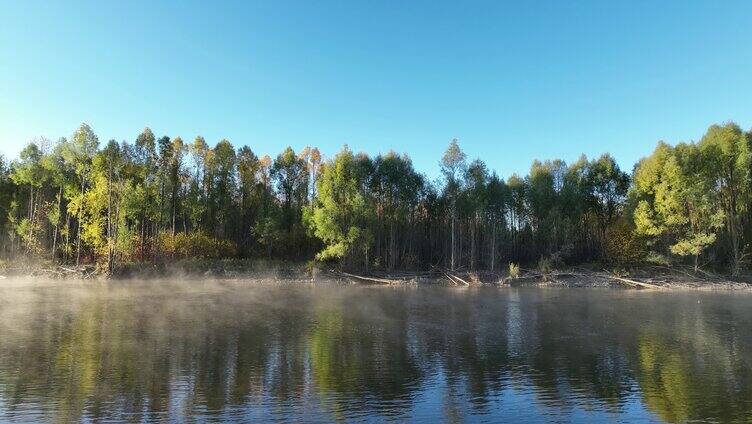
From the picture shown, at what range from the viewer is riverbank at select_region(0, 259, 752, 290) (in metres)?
52.7

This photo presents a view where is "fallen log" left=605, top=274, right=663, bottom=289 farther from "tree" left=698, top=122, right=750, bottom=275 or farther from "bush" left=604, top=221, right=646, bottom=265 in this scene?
"tree" left=698, top=122, right=750, bottom=275

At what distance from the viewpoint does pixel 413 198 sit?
2562 inches

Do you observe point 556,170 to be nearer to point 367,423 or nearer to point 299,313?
point 299,313

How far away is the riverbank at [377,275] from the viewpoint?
173 feet

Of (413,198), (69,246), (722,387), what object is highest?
(413,198)

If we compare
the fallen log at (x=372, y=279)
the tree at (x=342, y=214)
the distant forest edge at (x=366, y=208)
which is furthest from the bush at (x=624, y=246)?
the tree at (x=342, y=214)

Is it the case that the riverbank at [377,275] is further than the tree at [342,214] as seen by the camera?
No

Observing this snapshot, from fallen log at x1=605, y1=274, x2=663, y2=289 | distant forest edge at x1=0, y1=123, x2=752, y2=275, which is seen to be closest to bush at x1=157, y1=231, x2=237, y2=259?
distant forest edge at x1=0, y1=123, x2=752, y2=275

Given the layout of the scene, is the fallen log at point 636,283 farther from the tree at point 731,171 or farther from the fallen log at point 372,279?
the fallen log at point 372,279

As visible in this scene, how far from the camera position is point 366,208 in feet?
187

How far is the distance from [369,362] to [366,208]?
3970 centimetres

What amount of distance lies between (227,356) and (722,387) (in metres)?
16.2

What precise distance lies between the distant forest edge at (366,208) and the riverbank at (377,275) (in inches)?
58.8

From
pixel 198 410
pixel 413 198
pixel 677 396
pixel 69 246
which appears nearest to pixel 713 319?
pixel 677 396
